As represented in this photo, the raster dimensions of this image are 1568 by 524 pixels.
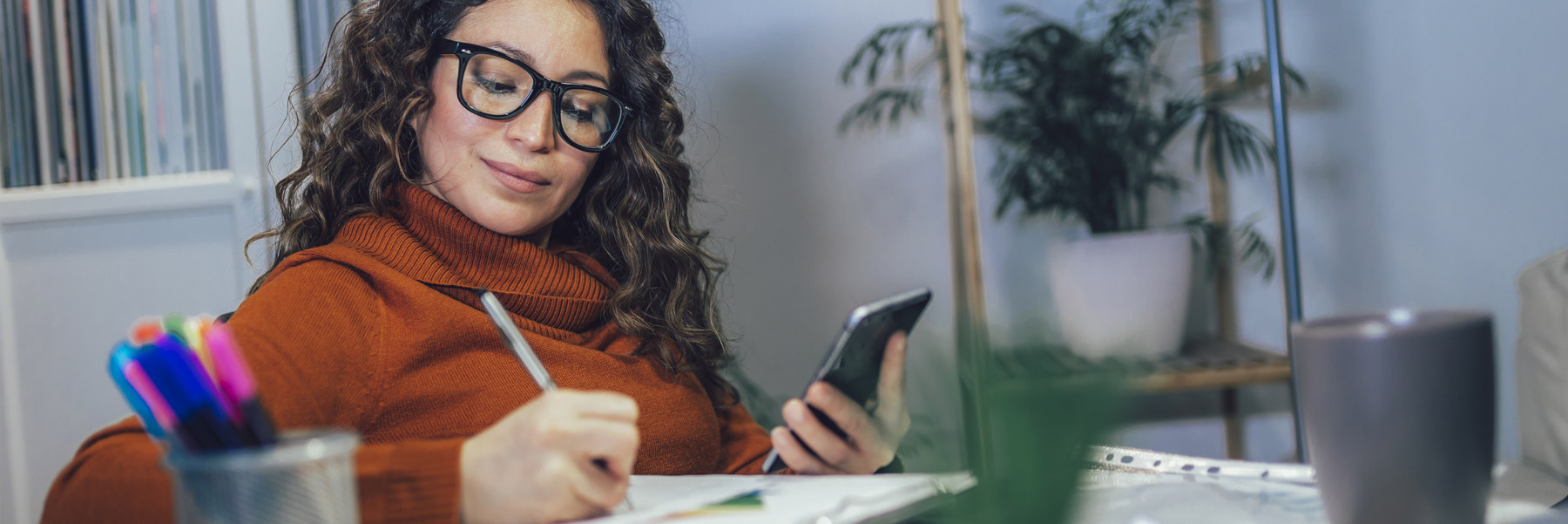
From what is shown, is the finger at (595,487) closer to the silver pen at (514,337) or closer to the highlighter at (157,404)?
the silver pen at (514,337)

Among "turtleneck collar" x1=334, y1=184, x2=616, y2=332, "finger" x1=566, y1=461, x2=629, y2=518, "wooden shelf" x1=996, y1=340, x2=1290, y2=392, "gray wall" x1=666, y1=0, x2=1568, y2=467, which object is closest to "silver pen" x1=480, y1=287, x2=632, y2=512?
"finger" x1=566, y1=461, x2=629, y2=518

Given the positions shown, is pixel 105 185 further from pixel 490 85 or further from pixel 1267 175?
pixel 1267 175

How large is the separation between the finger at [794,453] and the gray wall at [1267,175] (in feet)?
2.84

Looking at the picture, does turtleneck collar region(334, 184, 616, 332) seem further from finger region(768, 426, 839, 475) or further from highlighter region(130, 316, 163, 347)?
highlighter region(130, 316, 163, 347)

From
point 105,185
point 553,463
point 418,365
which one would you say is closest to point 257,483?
point 553,463

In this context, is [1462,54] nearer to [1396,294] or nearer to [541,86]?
[1396,294]

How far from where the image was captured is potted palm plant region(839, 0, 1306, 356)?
1.54 metres

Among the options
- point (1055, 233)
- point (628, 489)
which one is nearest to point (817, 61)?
point (1055, 233)

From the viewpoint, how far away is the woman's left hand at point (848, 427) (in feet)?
2.21

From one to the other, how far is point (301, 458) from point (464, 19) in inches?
28.9

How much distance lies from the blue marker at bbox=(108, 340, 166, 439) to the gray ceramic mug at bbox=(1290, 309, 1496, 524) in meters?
0.43

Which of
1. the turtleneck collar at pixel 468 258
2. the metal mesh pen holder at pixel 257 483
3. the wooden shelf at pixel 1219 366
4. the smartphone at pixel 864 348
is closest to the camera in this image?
the metal mesh pen holder at pixel 257 483

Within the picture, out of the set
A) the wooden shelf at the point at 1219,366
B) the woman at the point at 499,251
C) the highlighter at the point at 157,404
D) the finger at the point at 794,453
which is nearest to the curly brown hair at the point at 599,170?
the woman at the point at 499,251

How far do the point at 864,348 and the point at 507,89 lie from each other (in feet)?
1.51
